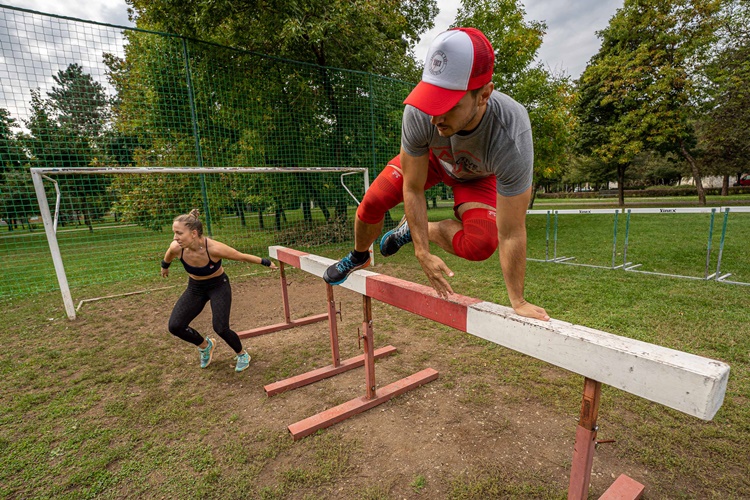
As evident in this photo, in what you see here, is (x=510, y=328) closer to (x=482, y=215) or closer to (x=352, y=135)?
(x=482, y=215)

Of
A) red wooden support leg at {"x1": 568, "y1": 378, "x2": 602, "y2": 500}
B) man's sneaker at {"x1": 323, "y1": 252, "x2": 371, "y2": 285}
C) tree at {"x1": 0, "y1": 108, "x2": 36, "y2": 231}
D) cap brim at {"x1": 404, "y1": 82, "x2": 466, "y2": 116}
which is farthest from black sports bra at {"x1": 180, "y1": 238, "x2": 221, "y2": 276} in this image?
tree at {"x1": 0, "y1": 108, "x2": 36, "y2": 231}

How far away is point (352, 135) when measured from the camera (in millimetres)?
8633

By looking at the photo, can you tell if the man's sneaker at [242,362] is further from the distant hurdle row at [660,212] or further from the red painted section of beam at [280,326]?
the distant hurdle row at [660,212]

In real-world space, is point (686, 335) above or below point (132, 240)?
below

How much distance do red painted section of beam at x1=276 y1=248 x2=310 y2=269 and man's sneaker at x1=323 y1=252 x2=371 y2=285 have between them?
2.70ft

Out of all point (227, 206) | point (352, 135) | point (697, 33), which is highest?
point (697, 33)

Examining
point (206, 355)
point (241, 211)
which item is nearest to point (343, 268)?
point (206, 355)

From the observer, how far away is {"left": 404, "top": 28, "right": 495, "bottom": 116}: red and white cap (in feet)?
4.10

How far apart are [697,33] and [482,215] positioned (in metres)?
23.9

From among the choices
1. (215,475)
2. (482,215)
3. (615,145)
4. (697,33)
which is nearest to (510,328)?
(482,215)

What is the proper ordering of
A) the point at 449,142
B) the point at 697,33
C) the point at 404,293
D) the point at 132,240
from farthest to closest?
the point at 697,33 < the point at 132,240 < the point at 404,293 < the point at 449,142

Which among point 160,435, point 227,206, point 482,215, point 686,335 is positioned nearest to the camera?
point 482,215

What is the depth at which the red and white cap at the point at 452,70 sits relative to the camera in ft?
4.10

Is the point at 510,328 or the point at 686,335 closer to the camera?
the point at 510,328
